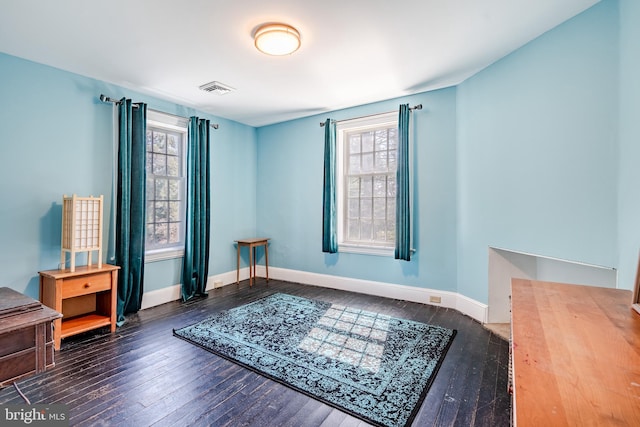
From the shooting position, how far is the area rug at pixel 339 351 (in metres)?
1.86

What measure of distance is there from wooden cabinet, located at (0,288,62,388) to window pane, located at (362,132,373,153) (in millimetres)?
3603

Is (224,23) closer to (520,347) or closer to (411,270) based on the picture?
(520,347)

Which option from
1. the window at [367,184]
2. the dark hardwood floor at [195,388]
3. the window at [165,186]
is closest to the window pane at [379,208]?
the window at [367,184]

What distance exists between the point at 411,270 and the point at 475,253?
0.81 m

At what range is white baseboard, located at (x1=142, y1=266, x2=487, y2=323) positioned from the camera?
3.29 metres

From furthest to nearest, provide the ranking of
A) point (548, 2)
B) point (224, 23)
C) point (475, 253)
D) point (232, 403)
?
point (475, 253) < point (224, 23) < point (548, 2) < point (232, 403)

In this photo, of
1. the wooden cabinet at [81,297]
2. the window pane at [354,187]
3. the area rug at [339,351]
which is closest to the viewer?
the area rug at [339,351]

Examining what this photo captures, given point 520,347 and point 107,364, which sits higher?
point 520,347

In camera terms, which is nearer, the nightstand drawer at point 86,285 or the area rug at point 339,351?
the area rug at point 339,351

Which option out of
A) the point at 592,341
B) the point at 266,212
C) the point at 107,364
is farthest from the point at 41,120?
the point at 592,341

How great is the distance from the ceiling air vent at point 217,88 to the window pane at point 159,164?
1094 mm

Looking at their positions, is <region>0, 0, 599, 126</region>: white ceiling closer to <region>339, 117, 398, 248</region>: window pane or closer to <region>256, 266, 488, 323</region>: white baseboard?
<region>339, 117, 398, 248</region>: window pane

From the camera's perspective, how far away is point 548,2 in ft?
6.57

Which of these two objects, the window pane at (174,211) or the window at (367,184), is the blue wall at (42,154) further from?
the window at (367,184)
